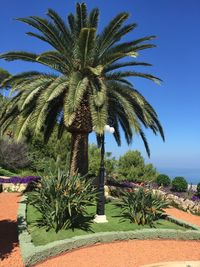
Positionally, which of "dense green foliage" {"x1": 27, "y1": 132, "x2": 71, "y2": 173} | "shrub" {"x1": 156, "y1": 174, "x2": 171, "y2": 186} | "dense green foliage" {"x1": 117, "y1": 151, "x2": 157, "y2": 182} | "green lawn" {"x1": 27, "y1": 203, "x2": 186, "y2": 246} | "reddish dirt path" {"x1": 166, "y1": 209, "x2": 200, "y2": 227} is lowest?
"green lawn" {"x1": 27, "y1": 203, "x2": 186, "y2": 246}

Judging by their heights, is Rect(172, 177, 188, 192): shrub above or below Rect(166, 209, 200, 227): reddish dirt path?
above

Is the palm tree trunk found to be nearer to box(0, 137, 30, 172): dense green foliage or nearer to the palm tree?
the palm tree

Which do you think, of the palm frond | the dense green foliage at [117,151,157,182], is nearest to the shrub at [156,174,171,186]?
the dense green foliage at [117,151,157,182]

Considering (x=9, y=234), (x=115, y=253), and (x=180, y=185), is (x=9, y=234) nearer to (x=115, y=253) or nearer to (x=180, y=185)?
(x=115, y=253)

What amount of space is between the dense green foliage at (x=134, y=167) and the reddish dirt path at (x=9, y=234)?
1435cm

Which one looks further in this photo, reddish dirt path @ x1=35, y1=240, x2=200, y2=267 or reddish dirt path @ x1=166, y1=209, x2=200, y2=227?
reddish dirt path @ x1=166, y1=209, x2=200, y2=227

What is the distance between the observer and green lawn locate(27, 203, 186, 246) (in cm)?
914

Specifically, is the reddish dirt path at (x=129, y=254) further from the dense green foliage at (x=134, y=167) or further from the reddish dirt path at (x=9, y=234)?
the dense green foliage at (x=134, y=167)

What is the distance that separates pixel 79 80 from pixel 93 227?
6.12 metres

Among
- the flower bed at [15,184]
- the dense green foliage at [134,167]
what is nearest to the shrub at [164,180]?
the dense green foliage at [134,167]

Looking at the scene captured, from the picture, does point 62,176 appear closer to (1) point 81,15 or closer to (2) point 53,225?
(2) point 53,225

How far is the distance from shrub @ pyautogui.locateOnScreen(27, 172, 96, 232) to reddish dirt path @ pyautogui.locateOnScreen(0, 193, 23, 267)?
1.01 m

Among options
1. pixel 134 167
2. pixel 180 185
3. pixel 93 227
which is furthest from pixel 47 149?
pixel 93 227

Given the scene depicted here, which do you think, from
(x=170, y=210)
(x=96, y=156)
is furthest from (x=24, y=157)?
(x=170, y=210)
